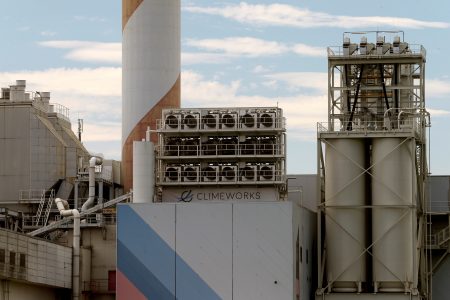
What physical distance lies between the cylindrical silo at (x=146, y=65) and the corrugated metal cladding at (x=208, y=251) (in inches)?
841

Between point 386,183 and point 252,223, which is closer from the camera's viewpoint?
point 252,223

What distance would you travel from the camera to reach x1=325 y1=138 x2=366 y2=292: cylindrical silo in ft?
232

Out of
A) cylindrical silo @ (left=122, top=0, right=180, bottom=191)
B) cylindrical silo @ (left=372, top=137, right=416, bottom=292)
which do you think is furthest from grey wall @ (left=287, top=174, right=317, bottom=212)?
cylindrical silo @ (left=372, top=137, right=416, bottom=292)

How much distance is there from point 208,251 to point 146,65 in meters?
24.8

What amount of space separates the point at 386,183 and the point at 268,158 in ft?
21.0

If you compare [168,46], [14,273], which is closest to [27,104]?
[168,46]

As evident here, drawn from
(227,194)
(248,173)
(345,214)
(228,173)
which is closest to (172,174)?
(228,173)

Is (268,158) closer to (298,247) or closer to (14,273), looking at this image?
(298,247)

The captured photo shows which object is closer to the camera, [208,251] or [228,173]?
[208,251]

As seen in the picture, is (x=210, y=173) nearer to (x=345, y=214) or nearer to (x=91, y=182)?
(x=345, y=214)

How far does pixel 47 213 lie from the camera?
8431 cm

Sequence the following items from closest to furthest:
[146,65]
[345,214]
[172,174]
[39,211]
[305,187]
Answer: [345,214] < [172,174] < [305,187] < [39,211] < [146,65]

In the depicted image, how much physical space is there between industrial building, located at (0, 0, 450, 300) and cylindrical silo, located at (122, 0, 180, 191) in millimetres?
92

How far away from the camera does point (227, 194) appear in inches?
2803
